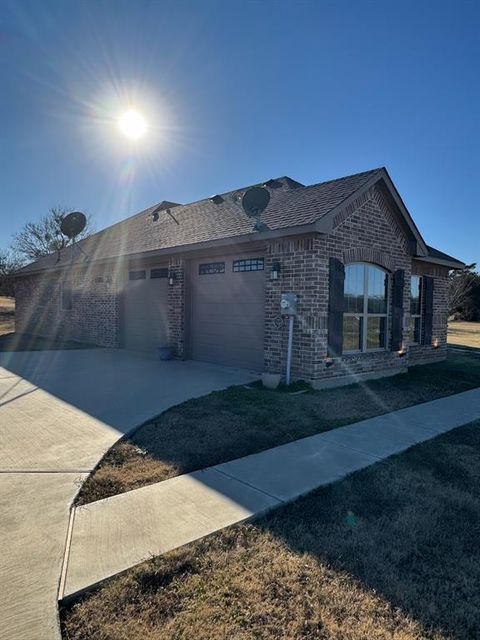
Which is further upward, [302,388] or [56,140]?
[56,140]

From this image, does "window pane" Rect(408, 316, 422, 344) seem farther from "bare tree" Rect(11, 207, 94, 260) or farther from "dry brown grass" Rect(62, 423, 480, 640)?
"bare tree" Rect(11, 207, 94, 260)

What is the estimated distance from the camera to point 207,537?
310 centimetres

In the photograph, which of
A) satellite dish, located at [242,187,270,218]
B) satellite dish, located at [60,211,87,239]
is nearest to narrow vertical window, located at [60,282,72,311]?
satellite dish, located at [60,211,87,239]

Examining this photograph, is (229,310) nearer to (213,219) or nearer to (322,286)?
(322,286)

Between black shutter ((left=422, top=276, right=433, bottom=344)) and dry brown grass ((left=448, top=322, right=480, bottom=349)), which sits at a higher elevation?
black shutter ((left=422, top=276, right=433, bottom=344))

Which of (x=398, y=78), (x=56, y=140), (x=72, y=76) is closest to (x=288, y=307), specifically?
(x=398, y=78)

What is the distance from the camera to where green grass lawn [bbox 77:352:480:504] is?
4.32 meters

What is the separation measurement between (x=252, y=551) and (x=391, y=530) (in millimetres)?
1156

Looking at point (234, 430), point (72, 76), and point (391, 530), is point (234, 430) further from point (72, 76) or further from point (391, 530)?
point (72, 76)

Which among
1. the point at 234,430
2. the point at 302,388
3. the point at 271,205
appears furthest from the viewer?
the point at 271,205

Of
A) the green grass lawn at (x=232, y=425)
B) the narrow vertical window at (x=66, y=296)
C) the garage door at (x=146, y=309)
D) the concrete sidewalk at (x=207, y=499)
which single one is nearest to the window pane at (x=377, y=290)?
the green grass lawn at (x=232, y=425)

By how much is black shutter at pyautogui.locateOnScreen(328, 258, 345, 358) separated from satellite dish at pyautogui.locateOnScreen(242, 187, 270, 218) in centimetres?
217

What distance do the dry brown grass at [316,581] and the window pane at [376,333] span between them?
648 cm

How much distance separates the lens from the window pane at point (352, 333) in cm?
945
